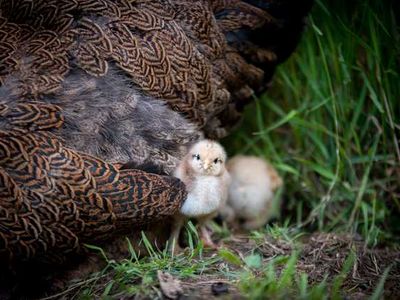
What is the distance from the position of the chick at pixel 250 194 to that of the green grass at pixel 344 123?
20 centimetres

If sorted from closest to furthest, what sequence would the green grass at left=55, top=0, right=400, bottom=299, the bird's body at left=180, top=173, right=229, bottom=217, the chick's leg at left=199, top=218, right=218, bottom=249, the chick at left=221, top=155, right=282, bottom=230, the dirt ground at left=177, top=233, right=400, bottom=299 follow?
the dirt ground at left=177, top=233, right=400, bottom=299, the bird's body at left=180, top=173, right=229, bottom=217, the chick's leg at left=199, top=218, right=218, bottom=249, the green grass at left=55, top=0, right=400, bottom=299, the chick at left=221, top=155, right=282, bottom=230

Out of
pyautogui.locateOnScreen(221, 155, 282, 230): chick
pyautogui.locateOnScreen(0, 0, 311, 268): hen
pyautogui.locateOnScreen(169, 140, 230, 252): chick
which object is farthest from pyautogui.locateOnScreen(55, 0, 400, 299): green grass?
pyautogui.locateOnScreen(0, 0, 311, 268): hen

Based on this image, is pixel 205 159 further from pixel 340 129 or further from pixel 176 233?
pixel 340 129

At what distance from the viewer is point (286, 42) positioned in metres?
3.15

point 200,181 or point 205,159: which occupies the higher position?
point 205,159

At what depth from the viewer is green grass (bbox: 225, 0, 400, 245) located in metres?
3.26

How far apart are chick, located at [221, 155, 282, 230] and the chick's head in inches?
24.5

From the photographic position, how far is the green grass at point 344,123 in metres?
3.26

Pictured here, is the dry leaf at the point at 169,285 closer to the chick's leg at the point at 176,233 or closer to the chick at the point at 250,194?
the chick's leg at the point at 176,233

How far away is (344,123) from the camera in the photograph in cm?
348

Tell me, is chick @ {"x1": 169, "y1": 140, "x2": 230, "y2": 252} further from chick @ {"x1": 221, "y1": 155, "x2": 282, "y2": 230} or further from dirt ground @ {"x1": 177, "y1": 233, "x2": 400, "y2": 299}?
chick @ {"x1": 221, "y1": 155, "x2": 282, "y2": 230}

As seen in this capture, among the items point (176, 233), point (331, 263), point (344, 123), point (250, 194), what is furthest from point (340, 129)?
point (176, 233)

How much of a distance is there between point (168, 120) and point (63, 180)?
2.11ft

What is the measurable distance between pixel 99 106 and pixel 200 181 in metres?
0.65
